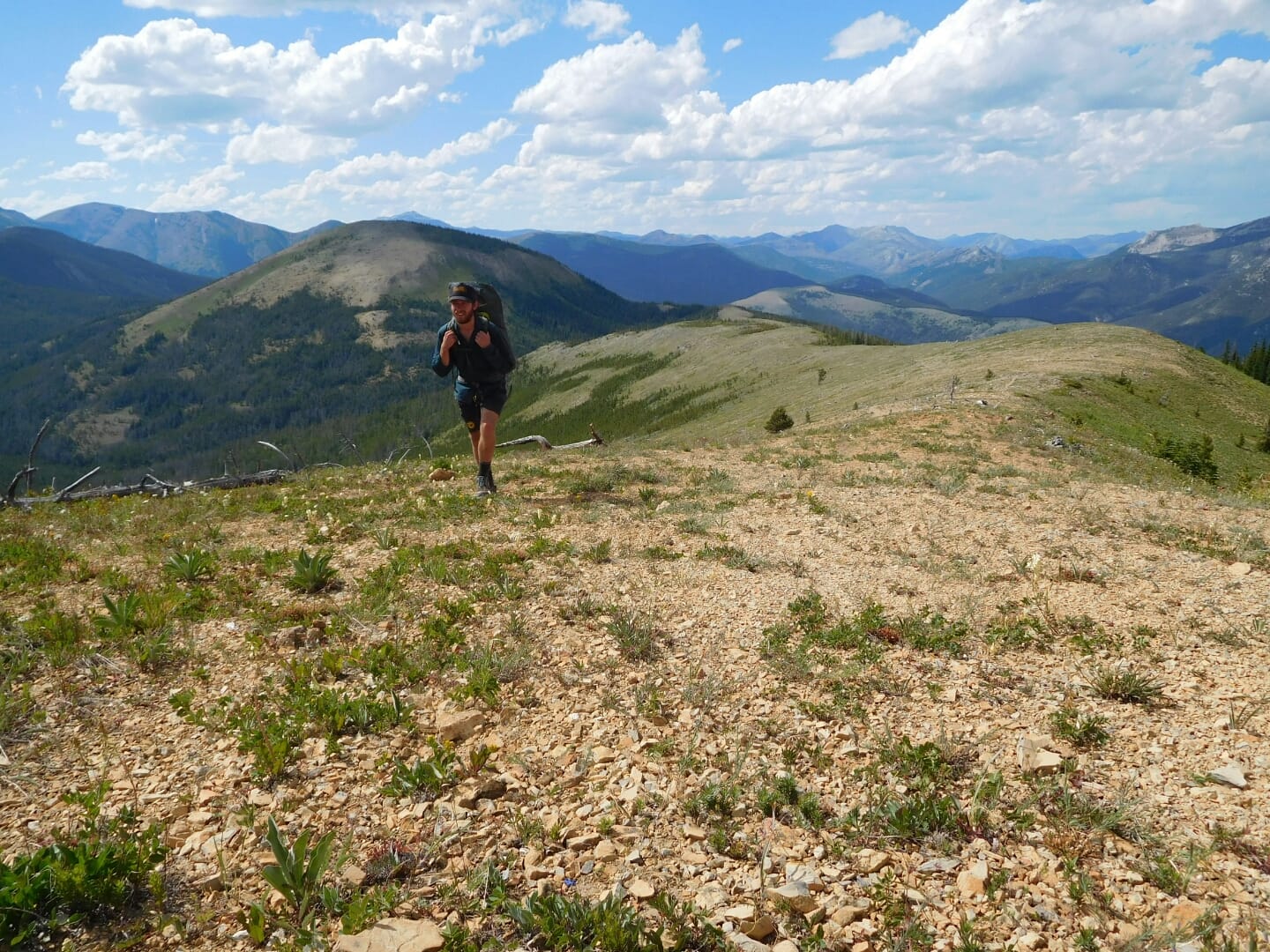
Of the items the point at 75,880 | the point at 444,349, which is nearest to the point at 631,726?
the point at 75,880

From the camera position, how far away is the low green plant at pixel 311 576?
798cm

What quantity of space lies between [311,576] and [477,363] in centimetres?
548

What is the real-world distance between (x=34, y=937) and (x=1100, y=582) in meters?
10.4

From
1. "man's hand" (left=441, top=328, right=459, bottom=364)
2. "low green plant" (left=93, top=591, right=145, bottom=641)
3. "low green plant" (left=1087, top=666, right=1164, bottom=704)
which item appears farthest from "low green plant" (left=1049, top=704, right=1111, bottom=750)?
"man's hand" (left=441, top=328, right=459, bottom=364)

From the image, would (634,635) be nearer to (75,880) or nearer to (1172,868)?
(1172,868)

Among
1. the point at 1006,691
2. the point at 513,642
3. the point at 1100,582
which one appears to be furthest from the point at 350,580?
the point at 1100,582

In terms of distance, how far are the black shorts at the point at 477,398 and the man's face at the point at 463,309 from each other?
1195 millimetres

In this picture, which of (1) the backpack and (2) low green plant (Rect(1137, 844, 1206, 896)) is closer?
(2) low green plant (Rect(1137, 844, 1206, 896))

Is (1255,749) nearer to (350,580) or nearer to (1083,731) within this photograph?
(1083,731)

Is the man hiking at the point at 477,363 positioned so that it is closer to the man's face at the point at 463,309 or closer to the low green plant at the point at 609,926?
the man's face at the point at 463,309

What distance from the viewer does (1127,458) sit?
22016 millimetres

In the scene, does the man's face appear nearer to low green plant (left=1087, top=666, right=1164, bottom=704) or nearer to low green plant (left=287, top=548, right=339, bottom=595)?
low green plant (left=287, top=548, right=339, bottom=595)

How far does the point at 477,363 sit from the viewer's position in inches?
482

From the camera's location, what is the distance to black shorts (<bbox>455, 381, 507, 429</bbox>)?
12414mm
